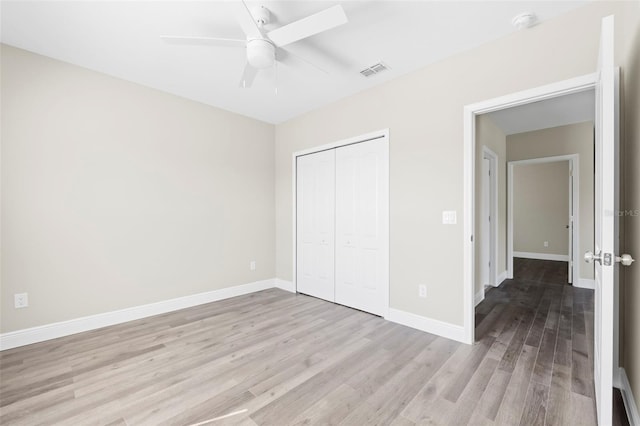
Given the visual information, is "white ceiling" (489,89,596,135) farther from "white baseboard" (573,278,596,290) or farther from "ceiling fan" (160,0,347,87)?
"ceiling fan" (160,0,347,87)

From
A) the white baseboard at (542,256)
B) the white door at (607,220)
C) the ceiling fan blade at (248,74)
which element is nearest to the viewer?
the white door at (607,220)

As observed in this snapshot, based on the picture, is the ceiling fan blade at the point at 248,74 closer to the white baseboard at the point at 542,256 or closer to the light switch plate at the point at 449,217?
the light switch plate at the point at 449,217

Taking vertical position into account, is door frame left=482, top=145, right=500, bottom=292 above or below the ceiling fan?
below

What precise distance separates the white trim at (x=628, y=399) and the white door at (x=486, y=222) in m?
2.08

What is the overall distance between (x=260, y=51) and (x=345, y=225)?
2203 mm

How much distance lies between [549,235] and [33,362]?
9.29 metres

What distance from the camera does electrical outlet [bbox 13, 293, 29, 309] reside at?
2.45 meters

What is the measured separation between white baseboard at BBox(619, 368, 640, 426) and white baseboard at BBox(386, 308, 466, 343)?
97cm

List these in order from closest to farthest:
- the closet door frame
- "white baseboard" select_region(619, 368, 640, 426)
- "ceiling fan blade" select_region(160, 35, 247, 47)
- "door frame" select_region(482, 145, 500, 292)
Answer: "white baseboard" select_region(619, 368, 640, 426) < "ceiling fan blade" select_region(160, 35, 247, 47) < the closet door frame < "door frame" select_region(482, 145, 500, 292)

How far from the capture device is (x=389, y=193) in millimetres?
3078

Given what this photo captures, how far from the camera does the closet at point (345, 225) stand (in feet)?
10.5

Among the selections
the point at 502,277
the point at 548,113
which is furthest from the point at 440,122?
the point at 502,277

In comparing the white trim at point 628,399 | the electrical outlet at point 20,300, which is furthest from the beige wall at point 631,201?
the electrical outlet at point 20,300

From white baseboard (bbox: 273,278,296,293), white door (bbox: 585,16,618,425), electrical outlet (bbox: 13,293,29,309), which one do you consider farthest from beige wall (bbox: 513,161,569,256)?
electrical outlet (bbox: 13,293,29,309)
